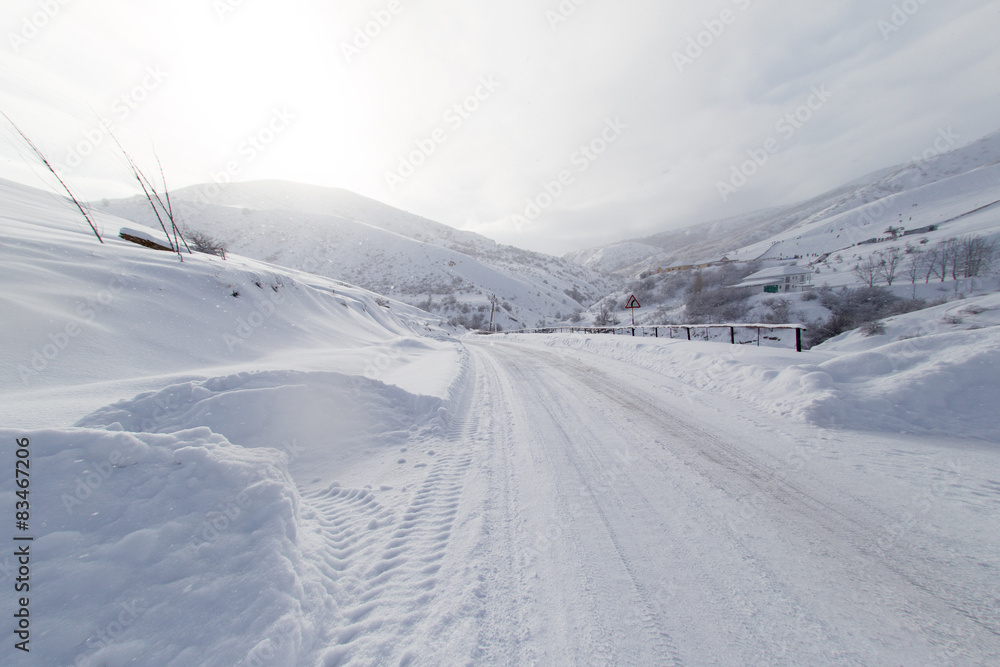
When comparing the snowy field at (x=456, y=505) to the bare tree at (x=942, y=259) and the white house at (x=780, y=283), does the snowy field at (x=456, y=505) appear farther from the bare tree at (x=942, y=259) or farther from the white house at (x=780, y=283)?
the bare tree at (x=942, y=259)

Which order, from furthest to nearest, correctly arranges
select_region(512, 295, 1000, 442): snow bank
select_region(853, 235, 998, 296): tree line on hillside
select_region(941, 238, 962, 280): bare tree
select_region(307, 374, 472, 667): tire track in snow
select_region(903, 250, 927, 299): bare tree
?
select_region(903, 250, 927, 299): bare tree, select_region(941, 238, 962, 280): bare tree, select_region(853, 235, 998, 296): tree line on hillside, select_region(512, 295, 1000, 442): snow bank, select_region(307, 374, 472, 667): tire track in snow

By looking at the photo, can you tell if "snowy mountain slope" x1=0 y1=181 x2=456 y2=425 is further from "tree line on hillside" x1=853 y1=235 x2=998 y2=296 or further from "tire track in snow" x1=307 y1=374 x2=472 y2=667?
"tree line on hillside" x1=853 y1=235 x2=998 y2=296

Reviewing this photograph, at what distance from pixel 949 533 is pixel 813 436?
2.03 metres

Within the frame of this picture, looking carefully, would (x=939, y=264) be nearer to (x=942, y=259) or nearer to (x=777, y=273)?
(x=942, y=259)

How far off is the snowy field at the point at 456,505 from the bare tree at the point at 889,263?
3477cm

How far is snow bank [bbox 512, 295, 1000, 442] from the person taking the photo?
4.94m

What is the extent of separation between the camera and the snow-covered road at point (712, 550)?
6.47 ft

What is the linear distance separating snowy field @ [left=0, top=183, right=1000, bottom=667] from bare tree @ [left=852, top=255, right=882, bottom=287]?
32.8 m

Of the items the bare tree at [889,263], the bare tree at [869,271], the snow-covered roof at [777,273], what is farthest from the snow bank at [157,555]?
the snow-covered roof at [777,273]

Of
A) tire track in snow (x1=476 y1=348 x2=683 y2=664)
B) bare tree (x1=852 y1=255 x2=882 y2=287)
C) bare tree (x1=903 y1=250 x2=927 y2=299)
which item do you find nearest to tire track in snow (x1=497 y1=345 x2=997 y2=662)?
tire track in snow (x1=476 y1=348 x2=683 y2=664)

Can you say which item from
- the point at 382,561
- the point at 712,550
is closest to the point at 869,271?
the point at 712,550

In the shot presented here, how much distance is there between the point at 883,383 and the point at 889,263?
42445 millimetres

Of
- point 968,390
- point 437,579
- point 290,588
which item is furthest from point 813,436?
point 290,588

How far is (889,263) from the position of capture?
1303 inches
